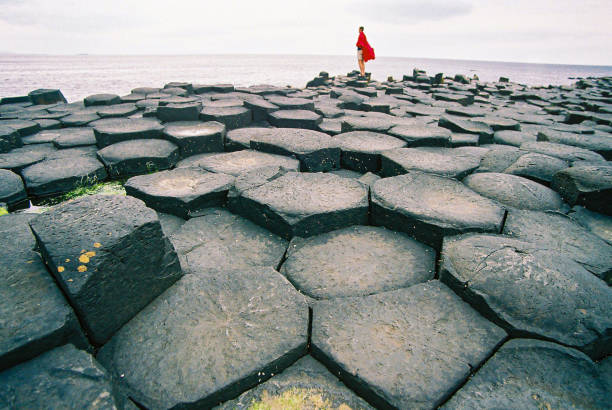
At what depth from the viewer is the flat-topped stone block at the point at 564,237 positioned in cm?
116

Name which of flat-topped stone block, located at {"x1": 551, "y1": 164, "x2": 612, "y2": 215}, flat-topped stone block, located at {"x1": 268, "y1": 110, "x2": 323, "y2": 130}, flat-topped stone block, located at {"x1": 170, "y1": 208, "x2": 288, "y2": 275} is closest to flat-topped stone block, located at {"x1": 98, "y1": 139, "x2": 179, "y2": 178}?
flat-topped stone block, located at {"x1": 170, "y1": 208, "x2": 288, "y2": 275}

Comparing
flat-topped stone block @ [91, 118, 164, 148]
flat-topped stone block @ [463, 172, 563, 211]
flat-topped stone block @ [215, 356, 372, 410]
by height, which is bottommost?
flat-topped stone block @ [215, 356, 372, 410]

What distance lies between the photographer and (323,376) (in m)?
0.85

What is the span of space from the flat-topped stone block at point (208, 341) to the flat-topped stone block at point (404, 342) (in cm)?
11

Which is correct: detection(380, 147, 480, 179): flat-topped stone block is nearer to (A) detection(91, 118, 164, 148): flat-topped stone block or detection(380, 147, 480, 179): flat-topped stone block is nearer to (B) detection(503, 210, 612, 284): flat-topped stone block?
(B) detection(503, 210, 612, 284): flat-topped stone block

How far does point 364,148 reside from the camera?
220 cm

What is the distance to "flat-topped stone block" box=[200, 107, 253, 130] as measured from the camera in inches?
117

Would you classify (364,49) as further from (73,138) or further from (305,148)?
(73,138)

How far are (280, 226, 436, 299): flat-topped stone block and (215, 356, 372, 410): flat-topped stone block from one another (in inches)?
11.4

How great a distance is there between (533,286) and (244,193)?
1215mm

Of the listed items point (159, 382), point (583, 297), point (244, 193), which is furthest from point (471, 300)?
point (244, 193)

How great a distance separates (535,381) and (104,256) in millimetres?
1216

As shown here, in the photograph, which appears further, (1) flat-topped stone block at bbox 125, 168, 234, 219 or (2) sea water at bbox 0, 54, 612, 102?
(2) sea water at bbox 0, 54, 612, 102

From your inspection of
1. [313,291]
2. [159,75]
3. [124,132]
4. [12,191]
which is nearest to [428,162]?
[313,291]
